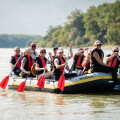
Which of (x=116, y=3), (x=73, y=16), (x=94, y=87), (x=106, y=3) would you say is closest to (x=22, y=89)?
(x=94, y=87)

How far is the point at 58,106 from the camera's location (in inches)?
325

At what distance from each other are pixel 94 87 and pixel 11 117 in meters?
3.22

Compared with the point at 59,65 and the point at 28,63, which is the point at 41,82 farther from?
the point at 28,63

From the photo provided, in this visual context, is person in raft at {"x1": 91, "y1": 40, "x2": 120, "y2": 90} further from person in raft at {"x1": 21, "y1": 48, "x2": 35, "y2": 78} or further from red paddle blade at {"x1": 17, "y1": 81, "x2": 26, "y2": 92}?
red paddle blade at {"x1": 17, "y1": 81, "x2": 26, "y2": 92}

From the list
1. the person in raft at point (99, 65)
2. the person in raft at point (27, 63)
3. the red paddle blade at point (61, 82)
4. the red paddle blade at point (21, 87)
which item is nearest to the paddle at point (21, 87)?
the red paddle blade at point (21, 87)

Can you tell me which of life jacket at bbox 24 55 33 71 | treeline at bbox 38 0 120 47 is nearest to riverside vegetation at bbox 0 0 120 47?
treeline at bbox 38 0 120 47

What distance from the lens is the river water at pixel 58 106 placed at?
280 inches

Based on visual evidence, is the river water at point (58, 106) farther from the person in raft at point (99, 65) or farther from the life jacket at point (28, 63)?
the life jacket at point (28, 63)

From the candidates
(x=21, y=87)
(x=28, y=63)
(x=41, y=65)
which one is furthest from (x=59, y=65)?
(x=21, y=87)

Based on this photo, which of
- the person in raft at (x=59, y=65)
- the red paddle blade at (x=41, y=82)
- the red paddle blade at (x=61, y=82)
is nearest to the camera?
the red paddle blade at (x=61, y=82)

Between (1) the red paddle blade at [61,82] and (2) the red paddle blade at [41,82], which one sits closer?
(1) the red paddle blade at [61,82]

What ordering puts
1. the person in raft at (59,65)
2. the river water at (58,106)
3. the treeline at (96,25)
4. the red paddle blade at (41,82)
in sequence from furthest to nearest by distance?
the treeline at (96,25), the red paddle blade at (41,82), the person in raft at (59,65), the river water at (58,106)

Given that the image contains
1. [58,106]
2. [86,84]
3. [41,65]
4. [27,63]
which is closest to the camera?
[58,106]

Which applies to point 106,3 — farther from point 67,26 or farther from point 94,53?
point 94,53
